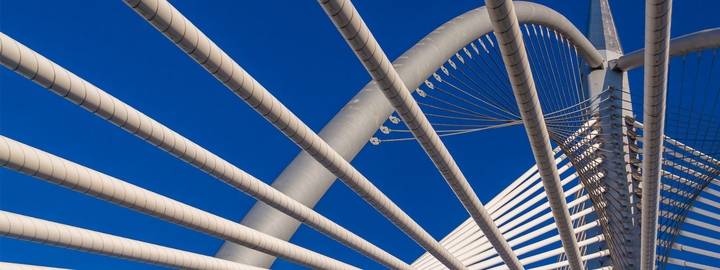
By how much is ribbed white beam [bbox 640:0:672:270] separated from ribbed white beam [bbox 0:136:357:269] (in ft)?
27.6

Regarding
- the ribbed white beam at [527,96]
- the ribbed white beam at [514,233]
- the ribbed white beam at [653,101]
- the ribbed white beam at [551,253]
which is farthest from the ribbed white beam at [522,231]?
the ribbed white beam at [653,101]

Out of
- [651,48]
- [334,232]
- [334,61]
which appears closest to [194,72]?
[334,61]

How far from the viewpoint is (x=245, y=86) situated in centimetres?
962

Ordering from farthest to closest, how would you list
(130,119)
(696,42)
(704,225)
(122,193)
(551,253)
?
(704,225) → (551,253) → (696,42) → (122,193) → (130,119)

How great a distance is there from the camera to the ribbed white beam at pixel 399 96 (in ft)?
28.6

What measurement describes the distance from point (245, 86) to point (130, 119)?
1839 mm

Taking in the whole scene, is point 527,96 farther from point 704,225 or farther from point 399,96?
point 704,225

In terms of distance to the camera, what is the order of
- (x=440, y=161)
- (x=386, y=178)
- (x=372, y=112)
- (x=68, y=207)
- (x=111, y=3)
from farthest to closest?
(x=386, y=178) → (x=68, y=207) → (x=111, y=3) → (x=372, y=112) → (x=440, y=161)

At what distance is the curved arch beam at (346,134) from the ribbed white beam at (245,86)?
8.72 feet

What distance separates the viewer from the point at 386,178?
288 feet

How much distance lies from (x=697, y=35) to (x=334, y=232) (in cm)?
1242

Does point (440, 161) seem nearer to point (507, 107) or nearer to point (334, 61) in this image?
point (507, 107)

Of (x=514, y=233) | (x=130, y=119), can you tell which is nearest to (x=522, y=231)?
(x=514, y=233)

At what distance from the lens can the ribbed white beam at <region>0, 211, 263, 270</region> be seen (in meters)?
9.90
